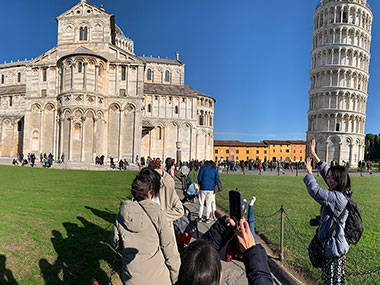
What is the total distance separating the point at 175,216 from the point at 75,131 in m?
29.1

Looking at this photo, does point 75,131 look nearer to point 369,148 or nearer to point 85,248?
point 85,248

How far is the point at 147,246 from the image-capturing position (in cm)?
246

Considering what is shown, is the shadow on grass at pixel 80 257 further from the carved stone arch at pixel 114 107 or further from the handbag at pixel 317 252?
the carved stone arch at pixel 114 107

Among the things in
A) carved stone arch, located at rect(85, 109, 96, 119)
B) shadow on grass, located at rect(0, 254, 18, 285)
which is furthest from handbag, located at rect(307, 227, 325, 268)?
carved stone arch, located at rect(85, 109, 96, 119)

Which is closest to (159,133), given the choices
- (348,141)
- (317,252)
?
(348,141)

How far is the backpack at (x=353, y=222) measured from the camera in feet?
9.98

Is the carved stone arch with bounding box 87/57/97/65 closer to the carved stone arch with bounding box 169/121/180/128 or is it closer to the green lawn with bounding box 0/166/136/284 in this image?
the carved stone arch with bounding box 169/121/180/128

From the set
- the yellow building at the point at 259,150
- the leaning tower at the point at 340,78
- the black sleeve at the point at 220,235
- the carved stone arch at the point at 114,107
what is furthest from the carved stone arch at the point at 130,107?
the yellow building at the point at 259,150

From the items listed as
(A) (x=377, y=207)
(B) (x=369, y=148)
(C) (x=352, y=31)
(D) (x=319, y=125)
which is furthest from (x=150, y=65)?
(B) (x=369, y=148)

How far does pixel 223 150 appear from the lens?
8169cm

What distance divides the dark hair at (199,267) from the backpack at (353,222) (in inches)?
79.1

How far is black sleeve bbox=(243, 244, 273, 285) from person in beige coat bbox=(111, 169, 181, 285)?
2.80ft

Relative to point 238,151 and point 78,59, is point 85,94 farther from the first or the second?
point 238,151

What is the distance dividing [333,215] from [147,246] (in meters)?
2.06
